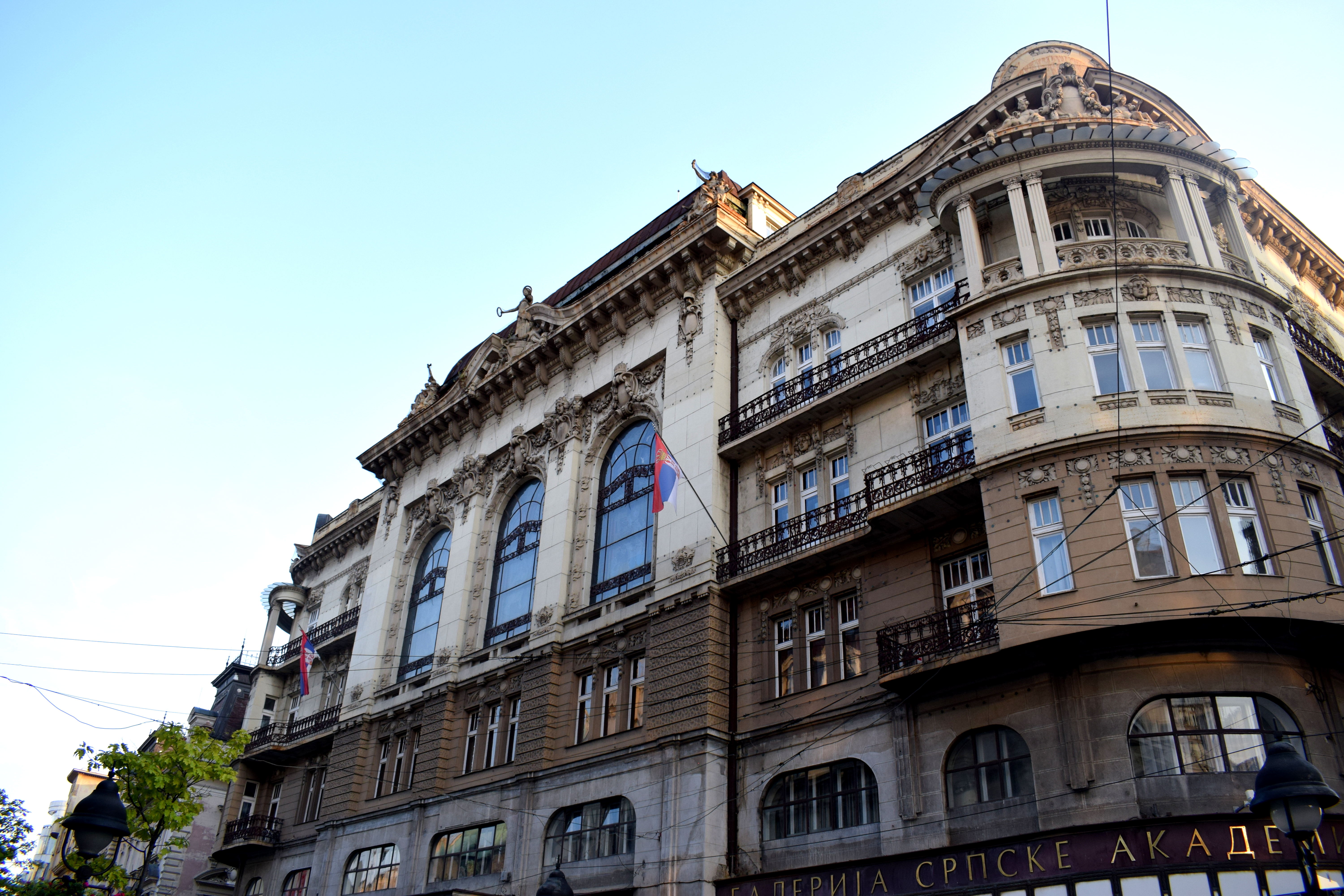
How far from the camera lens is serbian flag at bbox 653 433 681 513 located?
28156 mm

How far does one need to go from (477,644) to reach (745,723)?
1391 centimetres

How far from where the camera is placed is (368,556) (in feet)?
162

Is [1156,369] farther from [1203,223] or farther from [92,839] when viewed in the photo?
[92,839]

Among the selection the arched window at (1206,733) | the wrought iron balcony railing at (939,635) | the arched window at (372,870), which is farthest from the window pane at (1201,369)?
the arched window at (372,870)

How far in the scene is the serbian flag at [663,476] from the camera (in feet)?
92.4

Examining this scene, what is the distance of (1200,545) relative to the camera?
2000 cm

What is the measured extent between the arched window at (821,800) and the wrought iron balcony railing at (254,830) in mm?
26172

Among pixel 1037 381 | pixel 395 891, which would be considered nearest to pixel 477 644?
pixel 395 891

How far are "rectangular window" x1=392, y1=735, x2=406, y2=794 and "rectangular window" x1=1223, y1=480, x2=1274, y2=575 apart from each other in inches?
1117

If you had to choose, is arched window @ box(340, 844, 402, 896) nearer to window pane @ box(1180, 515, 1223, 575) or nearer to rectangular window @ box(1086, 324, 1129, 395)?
window pane @ box(1180, 515, 1223, 575)

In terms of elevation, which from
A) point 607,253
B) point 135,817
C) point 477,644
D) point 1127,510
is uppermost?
point 607,253

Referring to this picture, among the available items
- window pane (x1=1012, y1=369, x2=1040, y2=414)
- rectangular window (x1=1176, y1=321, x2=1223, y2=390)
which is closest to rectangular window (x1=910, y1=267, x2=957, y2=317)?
window pane (x1=1012, y1=369, x2=1040, y2=414)

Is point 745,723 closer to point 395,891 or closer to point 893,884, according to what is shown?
point 893,884

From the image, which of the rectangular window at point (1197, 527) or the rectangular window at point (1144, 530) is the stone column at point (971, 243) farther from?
the rectangular window at point (1197, 527)
